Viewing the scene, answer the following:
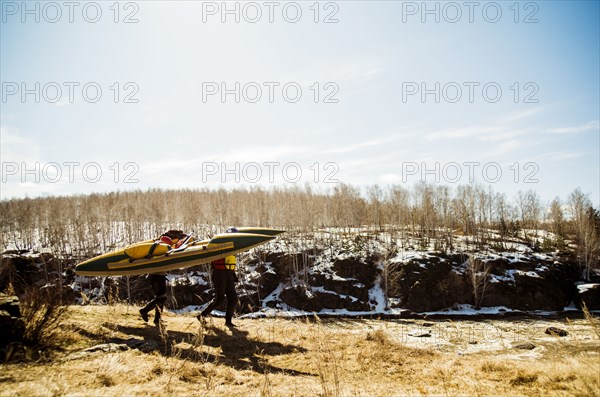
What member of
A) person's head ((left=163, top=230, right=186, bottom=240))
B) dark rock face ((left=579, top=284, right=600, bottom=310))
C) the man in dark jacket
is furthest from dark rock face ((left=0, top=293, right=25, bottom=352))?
dark rock face ((left=579, top=284, right=600, bottom=310))

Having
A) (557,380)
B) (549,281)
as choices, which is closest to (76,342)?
(557,380)

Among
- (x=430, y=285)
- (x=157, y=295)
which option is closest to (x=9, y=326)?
(x=157, y=295)

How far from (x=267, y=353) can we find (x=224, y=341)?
1362 mm

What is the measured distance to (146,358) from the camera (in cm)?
591

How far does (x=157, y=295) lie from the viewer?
31.7ft

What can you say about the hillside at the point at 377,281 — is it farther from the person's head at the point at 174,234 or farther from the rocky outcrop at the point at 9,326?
the rocky outcrop at the point at 9,326

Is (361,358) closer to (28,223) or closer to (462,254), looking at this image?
(462,254)

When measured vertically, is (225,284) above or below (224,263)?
below

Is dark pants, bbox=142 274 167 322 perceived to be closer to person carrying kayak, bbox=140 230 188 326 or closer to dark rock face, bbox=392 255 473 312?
person carrying kayak, bbox=140 230 188 326

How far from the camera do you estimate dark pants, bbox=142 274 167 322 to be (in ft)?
30.8

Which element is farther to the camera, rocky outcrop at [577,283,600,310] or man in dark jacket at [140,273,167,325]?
rocky outcrop at [577,283,600,310]

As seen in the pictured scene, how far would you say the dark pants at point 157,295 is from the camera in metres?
9.38

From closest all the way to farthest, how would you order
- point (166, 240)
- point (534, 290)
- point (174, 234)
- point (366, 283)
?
1. point (166, 240)
2. point (174, 234)
3. point (534, 290)
4. point (366, 283)

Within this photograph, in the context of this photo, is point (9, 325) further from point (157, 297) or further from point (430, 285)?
point (430, 285)
